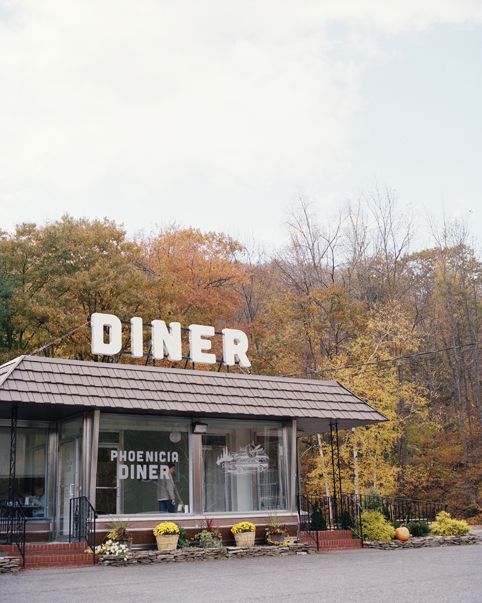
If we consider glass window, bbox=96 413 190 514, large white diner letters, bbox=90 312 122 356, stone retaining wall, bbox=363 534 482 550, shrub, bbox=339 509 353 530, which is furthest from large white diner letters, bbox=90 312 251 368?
stone retaining wall, bbox=363 534 482 550

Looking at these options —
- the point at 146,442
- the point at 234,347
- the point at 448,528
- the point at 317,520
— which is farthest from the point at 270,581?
the point at 448,528

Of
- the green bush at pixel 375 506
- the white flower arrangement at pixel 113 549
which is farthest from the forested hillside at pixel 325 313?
the white flower arrangement at pixel 113 549

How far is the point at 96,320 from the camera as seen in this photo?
19.9 m

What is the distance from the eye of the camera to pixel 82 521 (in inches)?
680

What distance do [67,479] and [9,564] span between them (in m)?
4.51

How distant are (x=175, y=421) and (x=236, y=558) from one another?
3.80 metres

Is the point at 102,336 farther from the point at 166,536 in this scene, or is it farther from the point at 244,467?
the point at 166,536

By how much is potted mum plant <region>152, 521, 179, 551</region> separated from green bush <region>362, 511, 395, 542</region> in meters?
6.18

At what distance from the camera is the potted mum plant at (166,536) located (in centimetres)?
1712

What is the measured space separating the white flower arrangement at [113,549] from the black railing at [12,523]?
5.50ft

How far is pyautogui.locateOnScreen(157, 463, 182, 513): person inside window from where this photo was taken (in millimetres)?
18547

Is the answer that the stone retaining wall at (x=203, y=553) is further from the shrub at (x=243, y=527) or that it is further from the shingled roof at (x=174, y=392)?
the shingled roof at (x=174, y=392)

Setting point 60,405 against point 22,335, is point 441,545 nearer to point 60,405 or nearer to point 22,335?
point 60,405

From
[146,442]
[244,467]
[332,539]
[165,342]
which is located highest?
[165,342]
